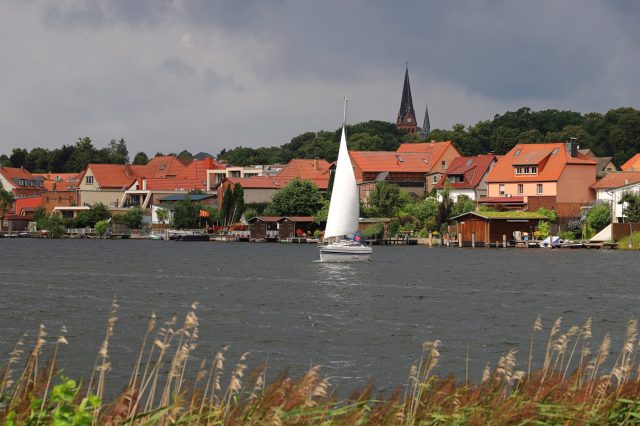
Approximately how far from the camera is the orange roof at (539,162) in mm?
104750

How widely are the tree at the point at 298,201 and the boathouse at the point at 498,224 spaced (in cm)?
2686

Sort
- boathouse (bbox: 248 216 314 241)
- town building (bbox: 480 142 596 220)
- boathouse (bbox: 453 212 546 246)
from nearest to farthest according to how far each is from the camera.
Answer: boathouse (bbox: 453 212 546 246) < town building (bbox: 480 142 596 220) < boathouse (bbox: 248 216 314 241)

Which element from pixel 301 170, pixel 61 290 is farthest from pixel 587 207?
pixel 61 290

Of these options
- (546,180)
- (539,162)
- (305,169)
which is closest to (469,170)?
(539,162)

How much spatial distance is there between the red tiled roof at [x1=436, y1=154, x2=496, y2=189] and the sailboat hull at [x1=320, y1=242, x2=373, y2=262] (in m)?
53.0

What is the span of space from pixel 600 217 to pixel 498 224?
9.75m

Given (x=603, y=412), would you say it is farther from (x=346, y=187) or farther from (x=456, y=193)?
(x=456, y=193)

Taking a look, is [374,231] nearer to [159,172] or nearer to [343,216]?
[343,216]

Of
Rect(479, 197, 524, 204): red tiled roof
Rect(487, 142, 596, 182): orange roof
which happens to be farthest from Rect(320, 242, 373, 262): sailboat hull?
Rect(479, 197, 524, 204): red tiled roof

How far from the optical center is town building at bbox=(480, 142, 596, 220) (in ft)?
340

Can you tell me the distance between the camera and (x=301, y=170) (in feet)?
493

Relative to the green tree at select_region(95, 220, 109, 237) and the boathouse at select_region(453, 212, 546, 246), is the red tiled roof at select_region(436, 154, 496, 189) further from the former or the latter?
the green tree at select_region(95, 220, 109, 237)

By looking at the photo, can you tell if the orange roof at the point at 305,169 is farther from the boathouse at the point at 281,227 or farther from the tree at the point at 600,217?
the tree at the point at 600,217

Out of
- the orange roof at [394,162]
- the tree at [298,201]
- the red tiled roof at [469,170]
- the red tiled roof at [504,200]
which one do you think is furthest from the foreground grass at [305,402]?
the orange roof at [394,162]
